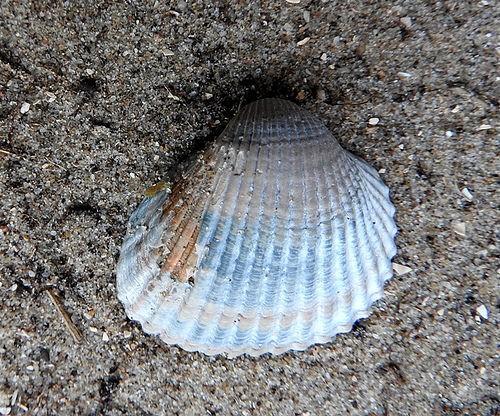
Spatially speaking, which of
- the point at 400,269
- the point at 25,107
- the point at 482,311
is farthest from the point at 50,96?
the point at 482,311

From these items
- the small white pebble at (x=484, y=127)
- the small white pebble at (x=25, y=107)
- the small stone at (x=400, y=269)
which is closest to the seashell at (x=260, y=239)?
the small stone at (x=400, y=269)

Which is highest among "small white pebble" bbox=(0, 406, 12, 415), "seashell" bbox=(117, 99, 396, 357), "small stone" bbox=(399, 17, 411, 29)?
"small stone" bbox=(399, 17, 411, 29)

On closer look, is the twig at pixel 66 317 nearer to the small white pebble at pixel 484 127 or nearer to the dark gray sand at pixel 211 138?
the dark gray sand at pixel 211 138

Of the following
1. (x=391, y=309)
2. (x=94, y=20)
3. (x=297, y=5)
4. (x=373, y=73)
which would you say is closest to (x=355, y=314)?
(x=391, y=309)

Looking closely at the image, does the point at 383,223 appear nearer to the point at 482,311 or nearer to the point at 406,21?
the point at 482,311

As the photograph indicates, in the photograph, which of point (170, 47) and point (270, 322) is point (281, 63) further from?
point (270, 322)

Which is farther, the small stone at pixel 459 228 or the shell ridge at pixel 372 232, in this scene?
the small stone at pixel 459 228

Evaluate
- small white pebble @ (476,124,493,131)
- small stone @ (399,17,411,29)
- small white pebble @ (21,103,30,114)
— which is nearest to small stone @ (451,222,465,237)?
small white pebble @ (476,124,493,131)

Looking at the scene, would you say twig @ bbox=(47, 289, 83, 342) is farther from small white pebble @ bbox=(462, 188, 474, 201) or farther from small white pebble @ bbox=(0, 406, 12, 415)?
small white pebble @ bbox=(462, 188, 474, 201)
